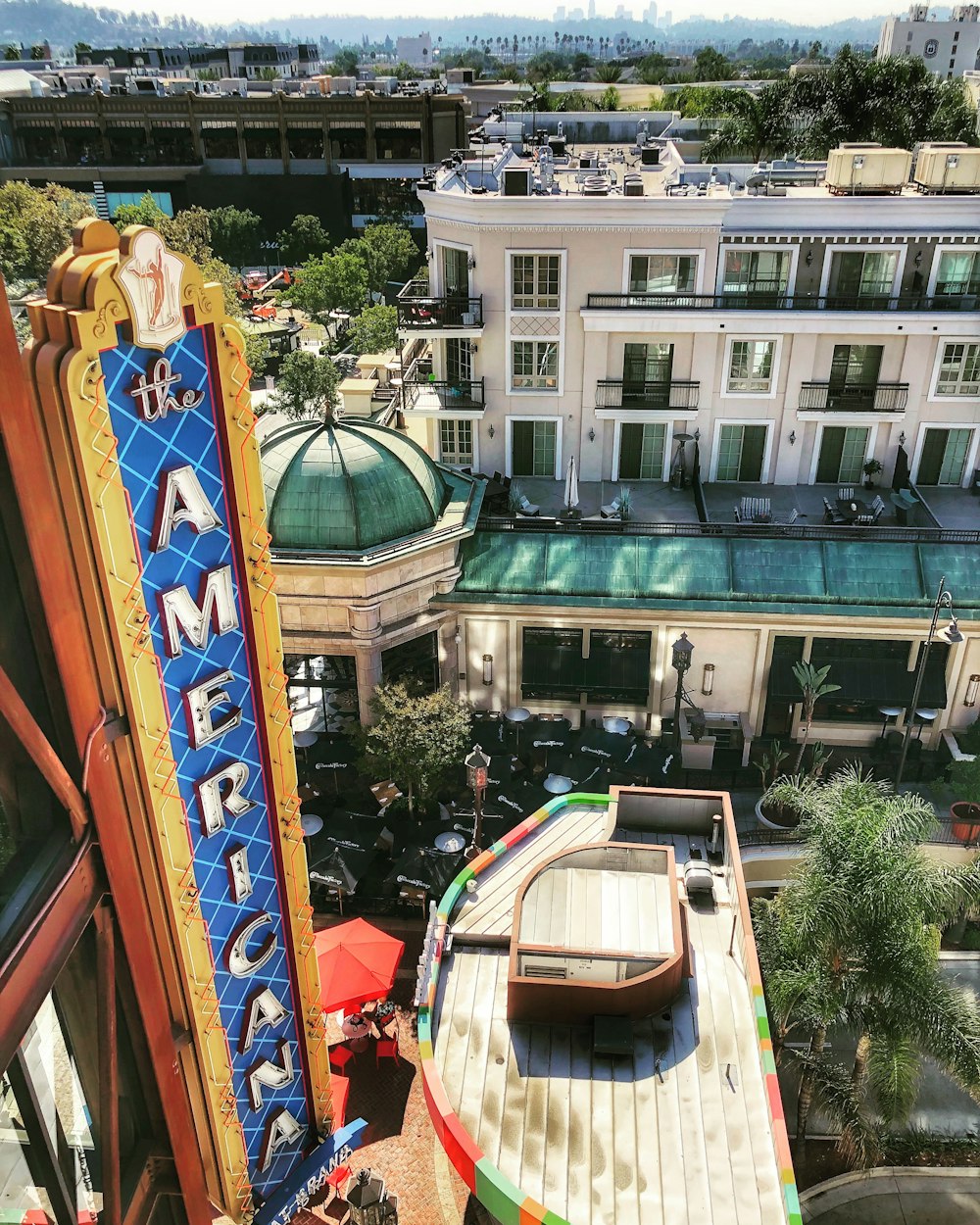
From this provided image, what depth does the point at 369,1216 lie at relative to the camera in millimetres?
22922

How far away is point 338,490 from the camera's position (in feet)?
111

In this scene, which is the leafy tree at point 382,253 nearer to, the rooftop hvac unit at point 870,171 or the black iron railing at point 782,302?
the black iron railing at point 782,302

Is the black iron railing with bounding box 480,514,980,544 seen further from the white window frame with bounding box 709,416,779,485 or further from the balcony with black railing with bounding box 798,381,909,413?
the balcony with black railing with bounding box 798,381,909,413

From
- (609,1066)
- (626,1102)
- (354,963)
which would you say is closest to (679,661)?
(354,963)

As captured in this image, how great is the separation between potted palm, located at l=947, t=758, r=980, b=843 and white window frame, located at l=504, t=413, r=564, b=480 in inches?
776

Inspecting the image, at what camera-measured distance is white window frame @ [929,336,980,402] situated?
40375 mm

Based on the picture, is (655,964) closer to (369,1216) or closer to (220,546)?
(369,1216)

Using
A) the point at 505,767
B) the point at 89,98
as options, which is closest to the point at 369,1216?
the point at 505,767

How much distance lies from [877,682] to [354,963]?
68.5ft

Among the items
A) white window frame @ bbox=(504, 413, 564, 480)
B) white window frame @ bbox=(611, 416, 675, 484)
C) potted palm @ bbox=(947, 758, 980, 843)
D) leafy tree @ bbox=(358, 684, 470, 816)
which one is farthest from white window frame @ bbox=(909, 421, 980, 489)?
leafy tree @ bbox=(358, 684, 470, 816)

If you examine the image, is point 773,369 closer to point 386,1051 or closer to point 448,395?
point 448,395

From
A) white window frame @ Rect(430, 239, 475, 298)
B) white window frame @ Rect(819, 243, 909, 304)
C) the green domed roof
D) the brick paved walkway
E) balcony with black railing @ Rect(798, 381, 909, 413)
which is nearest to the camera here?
the brick paved walkway

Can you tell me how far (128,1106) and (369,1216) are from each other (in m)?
9.06

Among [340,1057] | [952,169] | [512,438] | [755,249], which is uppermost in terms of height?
[952,169]
